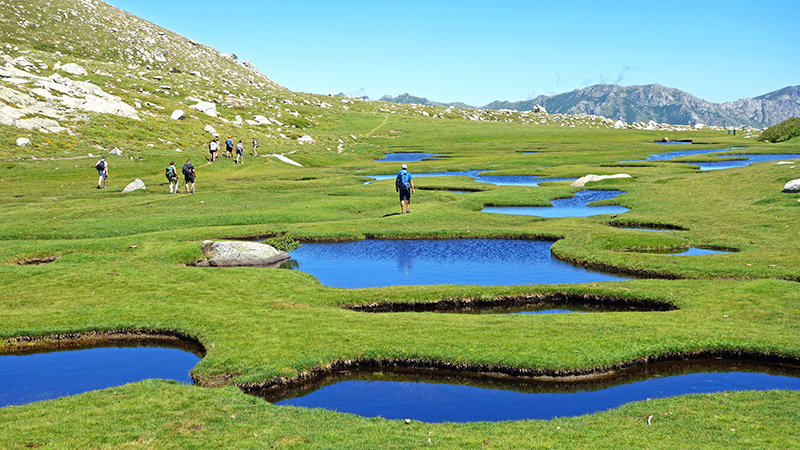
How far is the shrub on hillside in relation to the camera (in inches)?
5187

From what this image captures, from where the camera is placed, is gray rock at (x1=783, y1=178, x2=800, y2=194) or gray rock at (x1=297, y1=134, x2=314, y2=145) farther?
gray rock at (x1=297, y1=134, x2=314, y2=145)

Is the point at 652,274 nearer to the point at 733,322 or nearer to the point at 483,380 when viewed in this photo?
the point at 733,322

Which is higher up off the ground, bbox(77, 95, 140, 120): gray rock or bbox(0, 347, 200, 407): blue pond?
bbox(77, 95, 140, 120): gray rock

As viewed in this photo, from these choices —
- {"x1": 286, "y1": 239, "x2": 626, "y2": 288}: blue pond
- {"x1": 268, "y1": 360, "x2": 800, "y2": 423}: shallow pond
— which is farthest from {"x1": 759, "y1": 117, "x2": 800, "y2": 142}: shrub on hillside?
{"x1": 268, "y1": 360, "x2": 800, "y2": 423}: shallow pond

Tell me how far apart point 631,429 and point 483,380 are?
581 cm

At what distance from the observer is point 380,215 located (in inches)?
2132

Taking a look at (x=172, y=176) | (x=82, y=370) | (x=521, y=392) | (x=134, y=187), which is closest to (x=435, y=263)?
(x=521, y=392)

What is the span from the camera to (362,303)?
28.8 meters

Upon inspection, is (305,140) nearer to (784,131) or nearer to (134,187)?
(134,187)

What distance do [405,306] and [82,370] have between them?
14.7m

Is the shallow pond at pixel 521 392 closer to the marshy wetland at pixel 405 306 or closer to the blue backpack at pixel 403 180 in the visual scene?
the marshy wetland at pixel 405 306

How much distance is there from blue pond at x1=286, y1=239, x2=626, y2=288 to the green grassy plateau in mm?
1851

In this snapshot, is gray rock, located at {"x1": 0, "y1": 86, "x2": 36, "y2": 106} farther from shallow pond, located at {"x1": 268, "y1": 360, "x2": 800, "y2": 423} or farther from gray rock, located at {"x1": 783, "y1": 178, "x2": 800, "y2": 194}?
gray rock, located at {"x1": 783, "y1": 178, "x2": 800, "y2": 194}

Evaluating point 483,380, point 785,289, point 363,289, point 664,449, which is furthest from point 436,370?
point 785,289
